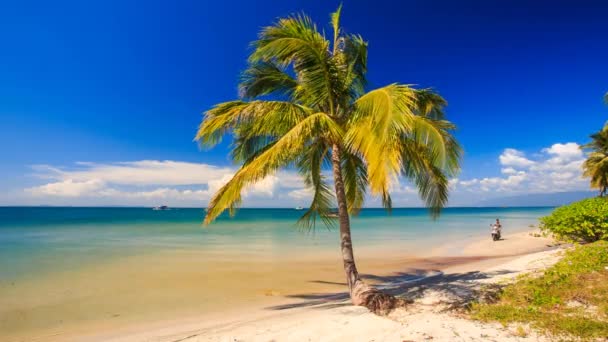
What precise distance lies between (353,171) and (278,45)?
Result: 3.29 meters

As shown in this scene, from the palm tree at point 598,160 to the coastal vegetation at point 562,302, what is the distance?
27539mm

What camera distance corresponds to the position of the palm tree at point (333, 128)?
4953 millimetres

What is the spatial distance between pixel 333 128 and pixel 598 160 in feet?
110

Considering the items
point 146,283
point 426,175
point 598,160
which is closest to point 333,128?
point 426,175

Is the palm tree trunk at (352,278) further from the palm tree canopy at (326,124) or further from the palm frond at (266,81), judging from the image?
the palm frond at (266,81)

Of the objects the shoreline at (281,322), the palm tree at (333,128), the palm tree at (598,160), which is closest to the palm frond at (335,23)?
the palm tree at (333,128)

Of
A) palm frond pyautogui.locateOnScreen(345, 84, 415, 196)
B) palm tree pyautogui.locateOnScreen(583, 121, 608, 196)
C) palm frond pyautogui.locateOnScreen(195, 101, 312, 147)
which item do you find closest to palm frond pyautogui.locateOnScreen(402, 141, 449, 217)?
palm frond pyautogui.locateOnScreen(345, 84, 415, 196)

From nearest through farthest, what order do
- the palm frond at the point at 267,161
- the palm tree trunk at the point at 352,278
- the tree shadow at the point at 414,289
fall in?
the palm frond at the point at 267,161 → the palm tree trunk at the point at 352,278 → the tree shadow at the point at 414,289

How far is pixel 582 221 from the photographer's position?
29.0 ft

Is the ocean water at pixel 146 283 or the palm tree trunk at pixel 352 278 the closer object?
the palm tree trunk at pixel 352 278

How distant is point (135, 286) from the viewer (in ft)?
29.4

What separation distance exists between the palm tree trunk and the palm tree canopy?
633mm

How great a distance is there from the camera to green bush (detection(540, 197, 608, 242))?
8.46 metres

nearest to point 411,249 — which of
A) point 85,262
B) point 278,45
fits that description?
point 278,45
